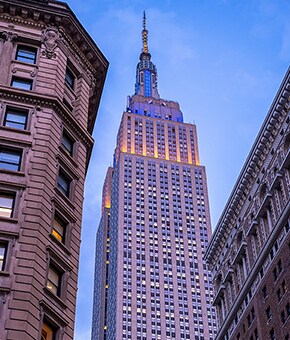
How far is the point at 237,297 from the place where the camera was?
9831 cm

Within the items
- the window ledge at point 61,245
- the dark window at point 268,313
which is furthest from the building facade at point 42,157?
the dark window at point 268,313

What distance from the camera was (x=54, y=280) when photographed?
3584cm

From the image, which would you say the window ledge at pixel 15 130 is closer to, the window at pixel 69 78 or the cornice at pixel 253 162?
the window at pixel 69 78

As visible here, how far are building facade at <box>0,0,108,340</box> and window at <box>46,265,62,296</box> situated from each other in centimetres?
6

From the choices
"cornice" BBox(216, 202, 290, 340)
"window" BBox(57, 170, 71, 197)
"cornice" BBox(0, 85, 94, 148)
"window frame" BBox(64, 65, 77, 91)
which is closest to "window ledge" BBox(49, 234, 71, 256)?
"window" BBox(57, 170, 71, 197)

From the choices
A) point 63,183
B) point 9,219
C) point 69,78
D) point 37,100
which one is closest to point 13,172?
point 9,219

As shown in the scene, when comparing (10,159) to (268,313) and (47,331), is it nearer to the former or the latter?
(47,331)

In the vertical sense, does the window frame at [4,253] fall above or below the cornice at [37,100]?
below

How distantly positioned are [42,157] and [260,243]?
59.6m

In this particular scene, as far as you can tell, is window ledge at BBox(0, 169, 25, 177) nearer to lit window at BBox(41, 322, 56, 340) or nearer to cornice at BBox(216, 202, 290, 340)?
lit window at BBox(41, 322, 56, 340)

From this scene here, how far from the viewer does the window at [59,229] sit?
37.9m

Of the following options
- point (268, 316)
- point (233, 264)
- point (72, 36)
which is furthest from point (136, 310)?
point (72, 36)

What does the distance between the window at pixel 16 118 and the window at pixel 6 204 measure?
571 centimetres

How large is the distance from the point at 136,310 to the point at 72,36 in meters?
151
